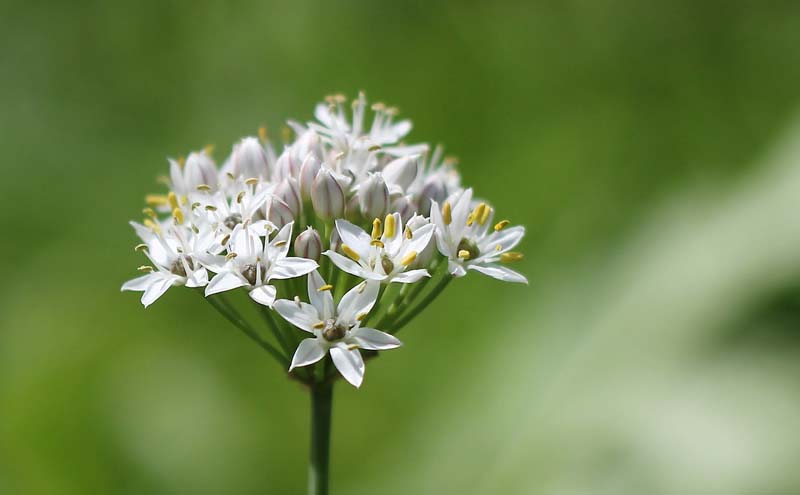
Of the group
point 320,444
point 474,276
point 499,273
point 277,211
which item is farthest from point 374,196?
point 474,276

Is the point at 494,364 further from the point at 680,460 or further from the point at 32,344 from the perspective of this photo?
the point at 32,344

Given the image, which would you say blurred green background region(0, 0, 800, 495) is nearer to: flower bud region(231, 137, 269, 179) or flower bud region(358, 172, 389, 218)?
flower bud region(358, 172, 389, 218)

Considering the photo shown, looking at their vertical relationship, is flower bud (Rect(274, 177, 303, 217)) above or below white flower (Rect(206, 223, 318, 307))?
above

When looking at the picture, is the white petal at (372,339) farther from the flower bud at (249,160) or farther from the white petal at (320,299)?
the flower bud at (249,160)

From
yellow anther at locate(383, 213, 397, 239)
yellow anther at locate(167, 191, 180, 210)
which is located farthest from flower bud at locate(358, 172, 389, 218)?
yellow anther at locate(167, 191, 180, 210)

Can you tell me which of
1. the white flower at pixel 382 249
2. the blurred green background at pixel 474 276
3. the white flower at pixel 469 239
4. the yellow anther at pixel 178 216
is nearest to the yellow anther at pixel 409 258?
the white flower at pixel 382 249

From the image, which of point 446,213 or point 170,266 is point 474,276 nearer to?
point 446,213
